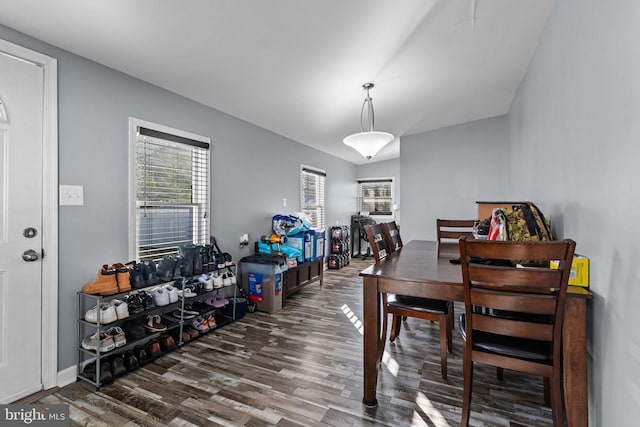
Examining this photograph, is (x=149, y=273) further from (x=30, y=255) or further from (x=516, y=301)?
(x=516, y=301)

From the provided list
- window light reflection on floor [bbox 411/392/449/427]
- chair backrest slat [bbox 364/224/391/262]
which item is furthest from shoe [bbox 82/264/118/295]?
window light reflection on floor [bbox 411/392/449/427]

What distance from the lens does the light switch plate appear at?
6.98ft

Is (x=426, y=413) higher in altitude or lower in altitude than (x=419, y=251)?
lower

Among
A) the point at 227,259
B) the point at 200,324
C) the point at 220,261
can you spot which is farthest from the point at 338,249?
the point at 200,324

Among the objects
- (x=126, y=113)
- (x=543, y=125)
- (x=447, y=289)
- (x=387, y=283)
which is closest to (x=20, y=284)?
(x=126, y=113)

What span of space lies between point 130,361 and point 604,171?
3201 millimetres

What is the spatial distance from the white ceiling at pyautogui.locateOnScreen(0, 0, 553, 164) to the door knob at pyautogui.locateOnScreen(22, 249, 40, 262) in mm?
1438

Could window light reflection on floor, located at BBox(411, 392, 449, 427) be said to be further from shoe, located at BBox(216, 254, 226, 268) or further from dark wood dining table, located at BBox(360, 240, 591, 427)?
shoe, located at BBox(216, 254, 226, 268)

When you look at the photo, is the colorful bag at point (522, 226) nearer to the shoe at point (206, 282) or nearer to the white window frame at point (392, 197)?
the shoe at point (206, 282)

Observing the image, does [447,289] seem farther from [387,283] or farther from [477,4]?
[477,4]

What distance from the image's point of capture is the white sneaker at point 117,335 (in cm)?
220

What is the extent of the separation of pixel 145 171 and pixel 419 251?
265 cm

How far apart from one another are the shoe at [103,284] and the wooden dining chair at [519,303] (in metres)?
2.37

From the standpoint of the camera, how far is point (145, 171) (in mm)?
2709
